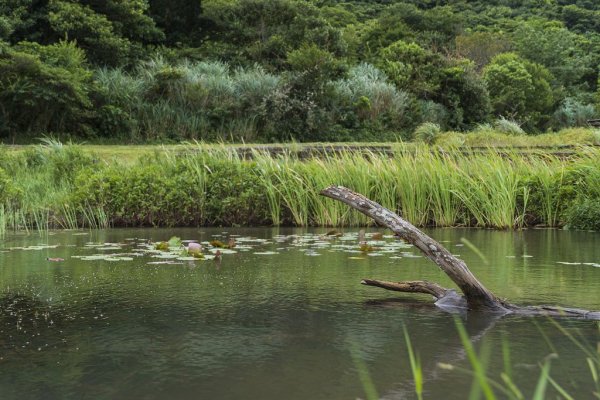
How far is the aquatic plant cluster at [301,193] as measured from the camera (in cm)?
725

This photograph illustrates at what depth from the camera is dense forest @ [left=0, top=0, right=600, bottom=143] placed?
586 inches

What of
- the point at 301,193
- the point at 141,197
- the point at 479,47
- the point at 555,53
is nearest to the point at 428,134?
the point at 301,193

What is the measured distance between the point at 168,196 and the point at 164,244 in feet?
8.35

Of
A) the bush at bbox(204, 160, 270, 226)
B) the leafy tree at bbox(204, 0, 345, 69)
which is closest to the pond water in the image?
the bush at bbox(204, 160, 270, 226)

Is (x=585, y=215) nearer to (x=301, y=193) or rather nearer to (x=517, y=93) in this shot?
(x=301, y=193)

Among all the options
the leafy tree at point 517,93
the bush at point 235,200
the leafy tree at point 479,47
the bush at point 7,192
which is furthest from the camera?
the leafy tree at point 479,47

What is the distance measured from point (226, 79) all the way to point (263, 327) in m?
14.2

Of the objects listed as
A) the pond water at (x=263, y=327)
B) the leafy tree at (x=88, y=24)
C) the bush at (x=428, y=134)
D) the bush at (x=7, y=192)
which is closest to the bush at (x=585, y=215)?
the pond water at (x=263, y=327)

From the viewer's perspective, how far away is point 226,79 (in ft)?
53.5

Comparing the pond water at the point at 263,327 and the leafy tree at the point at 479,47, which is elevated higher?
the leafy tree at the point at 479,47

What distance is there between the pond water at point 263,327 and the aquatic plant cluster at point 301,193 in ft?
8.50

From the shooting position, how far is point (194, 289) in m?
3.37

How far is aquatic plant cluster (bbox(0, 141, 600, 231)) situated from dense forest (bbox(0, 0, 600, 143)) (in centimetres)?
232

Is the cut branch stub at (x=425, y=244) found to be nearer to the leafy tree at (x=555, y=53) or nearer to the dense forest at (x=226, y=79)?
the dense forest at (x=226, y=79)
